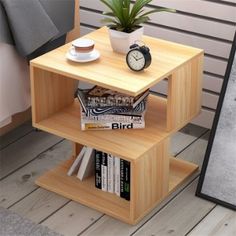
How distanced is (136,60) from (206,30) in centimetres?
58

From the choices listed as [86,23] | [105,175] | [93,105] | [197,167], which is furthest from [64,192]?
[86,23]

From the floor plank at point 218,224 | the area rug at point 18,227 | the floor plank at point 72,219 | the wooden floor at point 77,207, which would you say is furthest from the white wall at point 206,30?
the area rug at point 18,227

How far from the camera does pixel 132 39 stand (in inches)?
87.0

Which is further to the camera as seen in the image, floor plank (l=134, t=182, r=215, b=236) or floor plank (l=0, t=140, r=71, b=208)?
floor plank (l=0, t=140, r=71, b=208)

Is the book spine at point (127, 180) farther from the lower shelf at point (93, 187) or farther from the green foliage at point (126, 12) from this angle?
the green foliage at point (126, 12)

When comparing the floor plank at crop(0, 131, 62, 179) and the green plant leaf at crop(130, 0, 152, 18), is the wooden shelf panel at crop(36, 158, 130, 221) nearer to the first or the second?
the floor plank at crop(0, 131, 62, 179)

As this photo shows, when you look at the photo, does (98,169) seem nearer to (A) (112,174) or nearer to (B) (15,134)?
(A) (112,174)

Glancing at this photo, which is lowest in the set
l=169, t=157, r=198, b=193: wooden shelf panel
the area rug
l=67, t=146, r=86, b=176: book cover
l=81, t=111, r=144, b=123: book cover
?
the area rug

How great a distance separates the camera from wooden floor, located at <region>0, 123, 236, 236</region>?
2189 mm

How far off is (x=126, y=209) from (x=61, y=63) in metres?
0.52

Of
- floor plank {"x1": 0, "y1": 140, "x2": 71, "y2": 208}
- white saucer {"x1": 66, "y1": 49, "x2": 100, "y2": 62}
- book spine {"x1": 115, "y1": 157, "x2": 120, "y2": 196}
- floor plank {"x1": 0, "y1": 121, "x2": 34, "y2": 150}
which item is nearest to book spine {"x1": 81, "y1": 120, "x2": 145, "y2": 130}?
book spine {"x1": 115, "y1": 157, "x2": 120, "y2": 196}

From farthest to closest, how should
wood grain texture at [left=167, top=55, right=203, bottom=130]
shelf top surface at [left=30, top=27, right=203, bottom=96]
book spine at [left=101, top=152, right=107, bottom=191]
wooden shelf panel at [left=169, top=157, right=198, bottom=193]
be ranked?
wooden shelf panel at [left=169, top=157, right=198, bottom=193] → book spine at [left=101, top=152, right=107, bottom=191] → wood grain texture at [left=167, top=55, right=203, bottom=130] → shelf top surface at [left=30, top=27, right=203, bottom=96]

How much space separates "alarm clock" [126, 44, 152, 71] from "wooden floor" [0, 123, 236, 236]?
1.63ft

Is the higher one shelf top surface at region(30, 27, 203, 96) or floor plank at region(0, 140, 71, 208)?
shelf top surface at region(30, 27, 203, 96)
